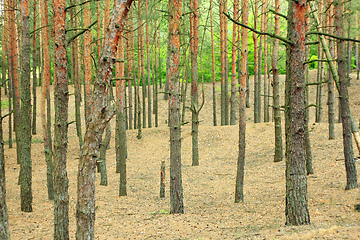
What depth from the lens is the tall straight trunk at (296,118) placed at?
496 centimetres

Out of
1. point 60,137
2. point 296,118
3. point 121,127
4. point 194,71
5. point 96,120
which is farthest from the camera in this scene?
point 194,71

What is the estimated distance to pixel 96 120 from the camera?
13.5 ft

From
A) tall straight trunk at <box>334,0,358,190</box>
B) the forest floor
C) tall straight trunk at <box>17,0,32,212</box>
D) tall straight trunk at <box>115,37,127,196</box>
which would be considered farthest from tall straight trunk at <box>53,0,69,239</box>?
tall straight trunk at <box>334,0,358,190</box>

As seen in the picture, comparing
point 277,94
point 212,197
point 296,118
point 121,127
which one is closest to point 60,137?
point 296,118

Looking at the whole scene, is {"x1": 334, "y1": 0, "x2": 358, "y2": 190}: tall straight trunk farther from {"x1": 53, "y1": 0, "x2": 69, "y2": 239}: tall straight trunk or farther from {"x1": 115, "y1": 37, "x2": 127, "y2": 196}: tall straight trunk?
{"x1": 115, "y1": 37, "x2": 127, "y2": 196}: tall straight trunk

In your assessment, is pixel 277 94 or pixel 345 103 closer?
pixel 345 103

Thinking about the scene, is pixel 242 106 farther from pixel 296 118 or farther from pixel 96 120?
pixel 96 120

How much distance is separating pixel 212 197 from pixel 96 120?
6.35 meters

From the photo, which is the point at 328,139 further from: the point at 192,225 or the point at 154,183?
the point at 192,225

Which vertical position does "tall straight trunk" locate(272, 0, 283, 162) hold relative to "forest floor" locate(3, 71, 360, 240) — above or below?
above

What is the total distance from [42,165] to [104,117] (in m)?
13.4

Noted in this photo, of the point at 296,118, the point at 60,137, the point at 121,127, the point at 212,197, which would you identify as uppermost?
the point at 296,118

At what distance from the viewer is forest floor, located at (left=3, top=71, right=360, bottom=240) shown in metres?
5.93

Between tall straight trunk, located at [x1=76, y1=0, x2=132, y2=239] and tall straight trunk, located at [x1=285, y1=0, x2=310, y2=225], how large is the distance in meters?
2.85
